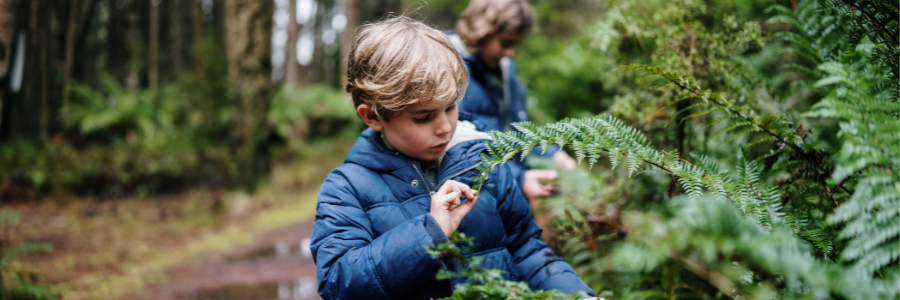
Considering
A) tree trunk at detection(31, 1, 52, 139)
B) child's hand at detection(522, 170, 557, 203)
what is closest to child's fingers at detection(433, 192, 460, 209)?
child's hand at detection(522, 170, 557, 203)

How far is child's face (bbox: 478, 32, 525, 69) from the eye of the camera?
3.41 meters

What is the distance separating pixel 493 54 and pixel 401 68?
6.00ft

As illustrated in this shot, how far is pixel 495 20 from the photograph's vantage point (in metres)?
3.37

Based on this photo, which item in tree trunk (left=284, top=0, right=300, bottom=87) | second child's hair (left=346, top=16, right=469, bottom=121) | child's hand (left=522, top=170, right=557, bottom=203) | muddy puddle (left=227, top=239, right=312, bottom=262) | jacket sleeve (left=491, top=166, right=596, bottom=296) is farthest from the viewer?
tree trunk (left=284, top=0, right=300, bottom=87)

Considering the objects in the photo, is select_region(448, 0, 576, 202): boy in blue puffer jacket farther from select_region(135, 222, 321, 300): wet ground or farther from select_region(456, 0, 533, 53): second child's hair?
select_region(135, 222, 321, 300): wet ground

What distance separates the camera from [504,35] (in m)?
3.39

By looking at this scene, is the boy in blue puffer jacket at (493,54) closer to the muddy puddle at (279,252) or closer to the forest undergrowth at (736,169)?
the forest undergrowth at (736,169)

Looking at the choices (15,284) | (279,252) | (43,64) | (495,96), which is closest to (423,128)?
(495,96)

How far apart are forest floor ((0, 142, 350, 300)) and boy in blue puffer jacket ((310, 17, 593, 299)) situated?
113 inches

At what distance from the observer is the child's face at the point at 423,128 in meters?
1.71

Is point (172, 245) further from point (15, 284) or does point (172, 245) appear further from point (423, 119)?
point (423, 119)

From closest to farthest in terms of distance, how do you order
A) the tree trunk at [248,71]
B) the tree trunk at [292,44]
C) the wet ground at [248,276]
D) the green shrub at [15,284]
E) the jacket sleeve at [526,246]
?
1. the jacket sleeve at [526,246]
2. the green shrub at [15,284]
3. the wet ground at [248,276]
4. the tree trunk at [248,71]
5. the tree trunk at [292,44]

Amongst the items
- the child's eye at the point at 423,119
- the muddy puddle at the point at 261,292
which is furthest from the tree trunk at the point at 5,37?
the child's eye at the point at 423,119

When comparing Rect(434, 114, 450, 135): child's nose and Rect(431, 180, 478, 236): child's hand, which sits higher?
Rect(434, 114, 450, 135): child's nose
